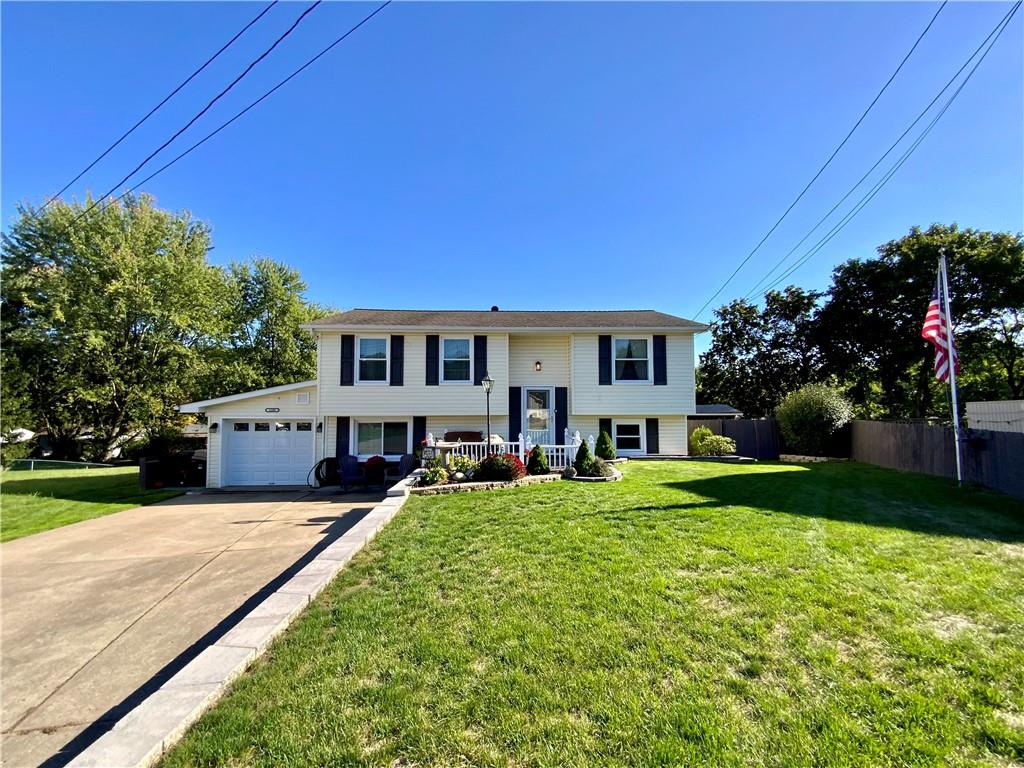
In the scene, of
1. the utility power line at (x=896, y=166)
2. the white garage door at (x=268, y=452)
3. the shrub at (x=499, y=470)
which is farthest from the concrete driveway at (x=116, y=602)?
the utility power line at (x=896, y=166)

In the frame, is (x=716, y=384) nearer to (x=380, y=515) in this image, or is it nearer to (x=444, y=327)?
(x=444, y=327)

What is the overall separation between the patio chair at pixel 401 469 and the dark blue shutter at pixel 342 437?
174 centimetres

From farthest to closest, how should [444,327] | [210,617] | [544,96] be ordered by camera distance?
[444,327] → [544,96] → [210,617]

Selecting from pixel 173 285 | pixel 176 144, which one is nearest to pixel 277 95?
pixel 176 144

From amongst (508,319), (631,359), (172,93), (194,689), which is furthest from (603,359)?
(194,689)

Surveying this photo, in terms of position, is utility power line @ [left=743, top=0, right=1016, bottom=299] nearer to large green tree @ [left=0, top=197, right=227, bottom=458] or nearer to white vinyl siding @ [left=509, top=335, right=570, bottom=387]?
white vinyl siding @ [left=509, top=335, right=570, bottom=387]

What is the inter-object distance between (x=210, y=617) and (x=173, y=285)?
25231mm

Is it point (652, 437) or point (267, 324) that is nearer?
point (652, 437)

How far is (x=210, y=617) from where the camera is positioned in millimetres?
4566

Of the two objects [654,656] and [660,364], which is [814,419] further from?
[654,656]

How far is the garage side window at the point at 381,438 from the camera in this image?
14.7 m

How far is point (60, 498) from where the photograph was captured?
469 inches

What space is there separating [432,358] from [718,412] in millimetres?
18701

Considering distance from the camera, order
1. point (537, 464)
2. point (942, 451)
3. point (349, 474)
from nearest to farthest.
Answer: point (537, 464) < point (942, 451) < point (349, 474)
